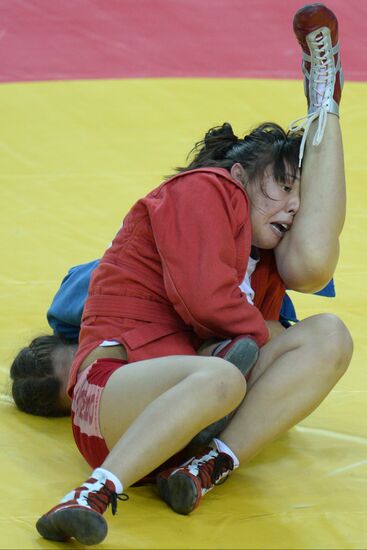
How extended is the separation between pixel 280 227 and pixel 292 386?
0.41 metres

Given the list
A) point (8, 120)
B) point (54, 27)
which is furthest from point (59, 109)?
point (54, 27)

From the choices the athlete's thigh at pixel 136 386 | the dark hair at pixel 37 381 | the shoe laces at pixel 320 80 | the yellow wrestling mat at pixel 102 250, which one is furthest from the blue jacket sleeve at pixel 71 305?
the shoe laces at pixel 320 80

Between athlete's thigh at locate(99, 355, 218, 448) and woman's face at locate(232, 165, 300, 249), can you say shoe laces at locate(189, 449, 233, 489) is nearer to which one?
athlete's thigh at locate(99, 355, 218, 448)

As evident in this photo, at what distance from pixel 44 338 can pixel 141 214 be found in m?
0.58

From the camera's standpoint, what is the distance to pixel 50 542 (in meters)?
2.09

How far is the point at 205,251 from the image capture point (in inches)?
89.1

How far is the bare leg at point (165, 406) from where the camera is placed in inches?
83.5

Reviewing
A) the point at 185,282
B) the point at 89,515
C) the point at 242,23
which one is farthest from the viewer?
the point at 242,23

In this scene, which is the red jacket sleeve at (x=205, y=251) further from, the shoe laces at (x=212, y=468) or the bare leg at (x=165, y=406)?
the shoe laces at (x=212, y=468)

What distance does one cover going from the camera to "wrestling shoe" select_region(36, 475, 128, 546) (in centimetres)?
199

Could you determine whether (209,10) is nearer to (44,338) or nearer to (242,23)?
(242,23)

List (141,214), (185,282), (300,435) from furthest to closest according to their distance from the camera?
1. (300,435)
2. (141,214)
3. (185,282)

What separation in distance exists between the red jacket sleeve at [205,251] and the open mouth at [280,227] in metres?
0.16

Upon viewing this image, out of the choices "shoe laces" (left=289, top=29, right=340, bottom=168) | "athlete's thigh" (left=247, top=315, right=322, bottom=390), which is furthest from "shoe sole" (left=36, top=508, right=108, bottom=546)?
"shoe laces" (left=289, top=29, right=340, bottom=168)
